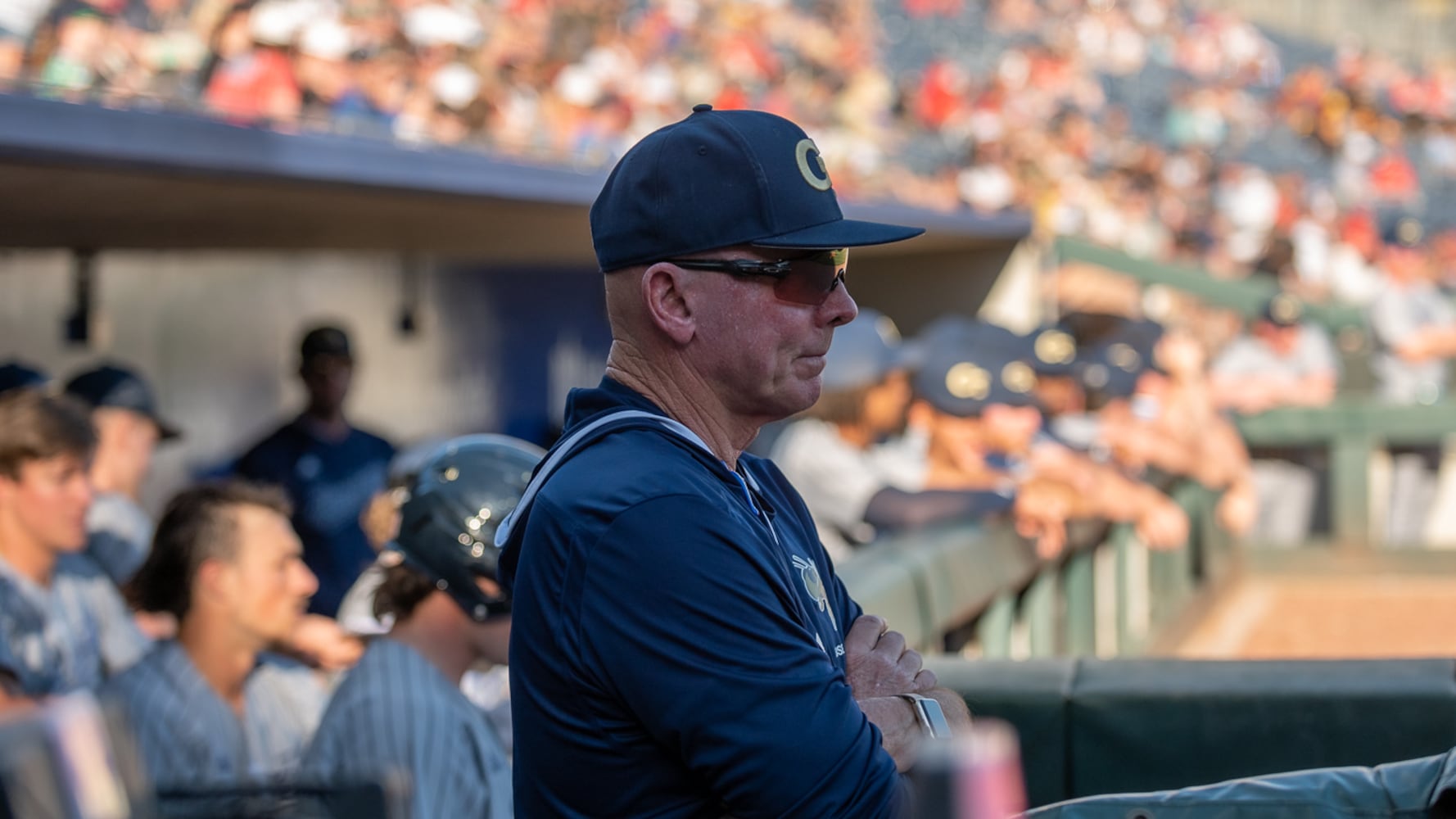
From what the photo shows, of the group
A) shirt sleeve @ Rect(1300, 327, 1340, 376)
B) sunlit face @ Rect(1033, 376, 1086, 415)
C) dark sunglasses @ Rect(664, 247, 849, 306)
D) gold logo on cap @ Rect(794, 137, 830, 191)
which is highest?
gold logo on cap @ Rect(794, 137, 830, 191)

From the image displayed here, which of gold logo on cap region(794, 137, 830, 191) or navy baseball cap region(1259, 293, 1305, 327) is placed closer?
gold logo on cap region(794, 137, 830, 191)

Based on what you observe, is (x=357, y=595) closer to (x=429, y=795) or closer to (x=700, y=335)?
(x=429, y=795)

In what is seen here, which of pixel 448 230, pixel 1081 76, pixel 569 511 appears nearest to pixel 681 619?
pixel 569 511

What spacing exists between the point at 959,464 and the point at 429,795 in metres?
4.11

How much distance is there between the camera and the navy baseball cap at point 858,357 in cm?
536

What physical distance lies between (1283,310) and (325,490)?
8114mm

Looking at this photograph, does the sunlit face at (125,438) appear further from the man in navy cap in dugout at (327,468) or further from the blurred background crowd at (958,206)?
the man in navy cap in dugout at (327,468)

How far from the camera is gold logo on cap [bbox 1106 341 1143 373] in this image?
8.01m

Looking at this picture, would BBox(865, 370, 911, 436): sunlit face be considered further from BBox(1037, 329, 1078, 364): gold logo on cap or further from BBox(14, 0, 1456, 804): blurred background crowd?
BBox(1037, 329, 1078, 364): gold logo on cap

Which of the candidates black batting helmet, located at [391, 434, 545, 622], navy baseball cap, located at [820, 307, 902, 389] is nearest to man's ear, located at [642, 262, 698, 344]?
black batting helmet, located at [391, 434, 545, 622]

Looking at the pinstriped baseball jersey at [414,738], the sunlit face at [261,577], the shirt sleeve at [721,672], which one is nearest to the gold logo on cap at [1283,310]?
the sunlit face at [261,577]

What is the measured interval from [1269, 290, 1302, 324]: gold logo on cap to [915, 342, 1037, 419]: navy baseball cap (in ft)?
18.0

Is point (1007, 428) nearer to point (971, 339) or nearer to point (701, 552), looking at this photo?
point (971, 339)

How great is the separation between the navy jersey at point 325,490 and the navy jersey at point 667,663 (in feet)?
12.5
